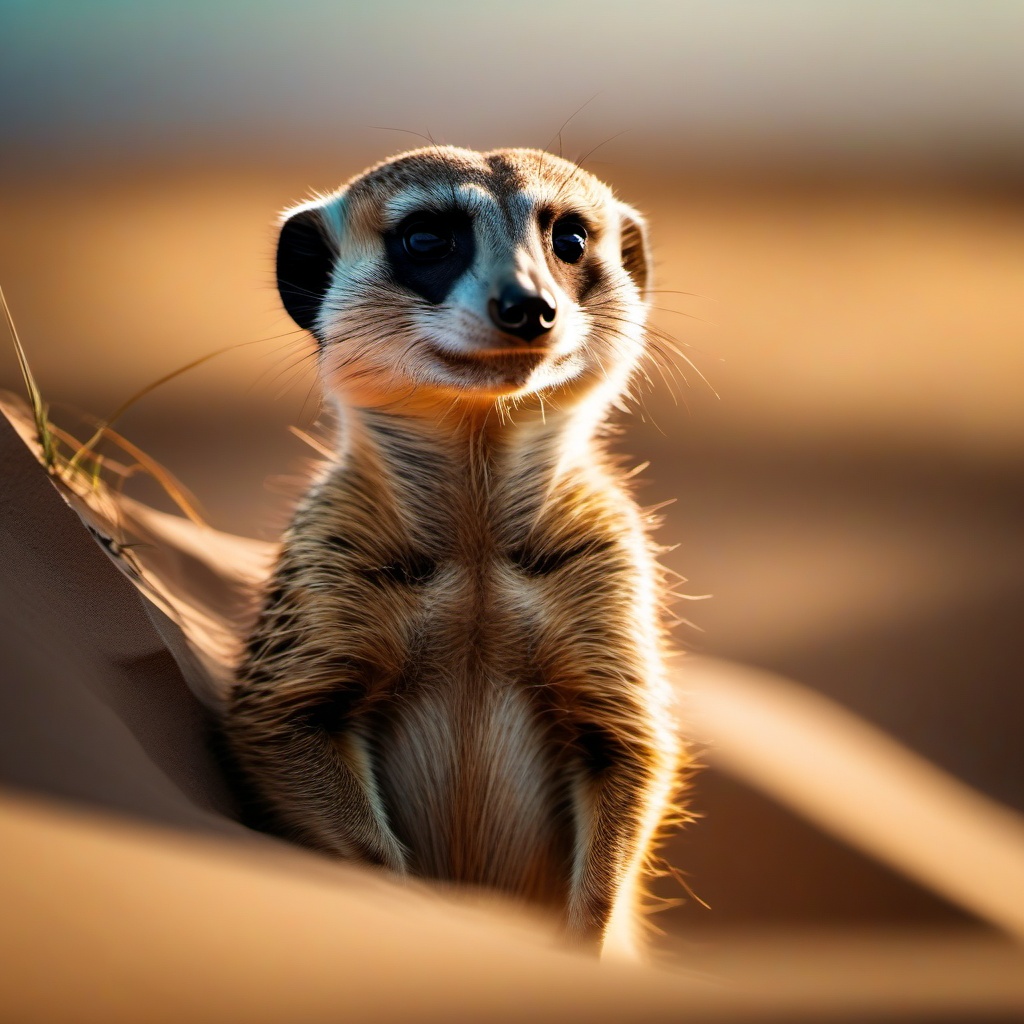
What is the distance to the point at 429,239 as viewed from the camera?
2.39 m

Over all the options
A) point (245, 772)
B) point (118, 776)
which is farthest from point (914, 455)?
point (118, 776)

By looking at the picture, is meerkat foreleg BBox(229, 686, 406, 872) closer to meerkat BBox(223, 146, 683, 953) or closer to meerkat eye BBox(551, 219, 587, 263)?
meerkat BBox(223, 146, 683, 953)

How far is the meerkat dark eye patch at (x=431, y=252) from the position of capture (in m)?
2.33

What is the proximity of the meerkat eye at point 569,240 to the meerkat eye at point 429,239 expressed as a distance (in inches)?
11.1

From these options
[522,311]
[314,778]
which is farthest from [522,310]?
[314,778]

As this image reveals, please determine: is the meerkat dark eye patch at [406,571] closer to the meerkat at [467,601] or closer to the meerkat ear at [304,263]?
the meerkat at [467,601]

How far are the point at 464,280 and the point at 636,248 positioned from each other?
808 mm

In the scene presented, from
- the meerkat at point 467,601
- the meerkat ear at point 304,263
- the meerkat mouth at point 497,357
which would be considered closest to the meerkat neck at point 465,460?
the meerkat at point 467,601

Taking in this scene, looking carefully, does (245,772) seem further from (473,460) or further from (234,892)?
(234,892)

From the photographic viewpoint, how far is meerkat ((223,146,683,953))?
2221 millimetres

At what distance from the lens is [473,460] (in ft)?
7.89

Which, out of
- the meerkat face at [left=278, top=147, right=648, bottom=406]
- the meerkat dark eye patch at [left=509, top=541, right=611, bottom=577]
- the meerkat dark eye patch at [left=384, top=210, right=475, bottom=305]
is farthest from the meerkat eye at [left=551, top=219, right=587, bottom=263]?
the meerkat dark eye patch at [left=509, top=541, right=611, bottom=577]

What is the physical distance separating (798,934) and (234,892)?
2.58 m

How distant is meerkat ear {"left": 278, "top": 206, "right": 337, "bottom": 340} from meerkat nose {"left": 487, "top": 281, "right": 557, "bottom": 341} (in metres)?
0.70
